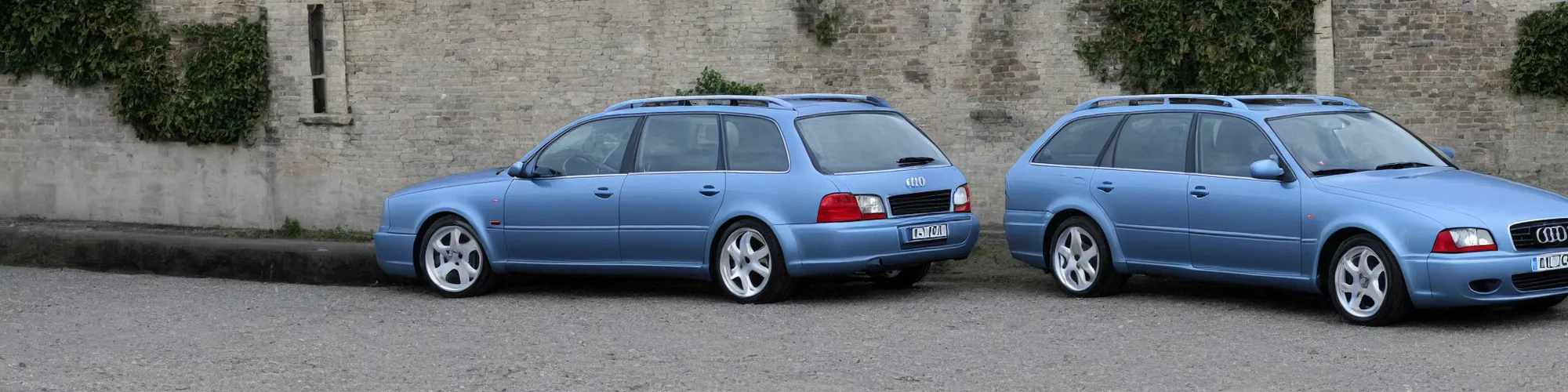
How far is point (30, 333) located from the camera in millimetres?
9586

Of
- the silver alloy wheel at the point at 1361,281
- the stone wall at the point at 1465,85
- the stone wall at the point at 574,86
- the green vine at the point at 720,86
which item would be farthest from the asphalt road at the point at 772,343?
the green vine at the point at 720,86

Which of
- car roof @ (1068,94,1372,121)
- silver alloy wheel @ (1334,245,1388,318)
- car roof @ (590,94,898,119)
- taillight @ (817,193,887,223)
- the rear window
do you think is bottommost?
silver alloy wheel @ (1334,245,1388,318)

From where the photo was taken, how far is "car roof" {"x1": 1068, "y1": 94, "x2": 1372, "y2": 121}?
10016 millimetres

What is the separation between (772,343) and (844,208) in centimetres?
171

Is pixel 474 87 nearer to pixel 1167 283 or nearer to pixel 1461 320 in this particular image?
pixel 1167 283

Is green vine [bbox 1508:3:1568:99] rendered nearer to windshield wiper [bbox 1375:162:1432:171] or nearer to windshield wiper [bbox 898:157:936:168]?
windshield wiper [bbox 1375:162:1432:171]

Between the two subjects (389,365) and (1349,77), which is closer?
(389,365)

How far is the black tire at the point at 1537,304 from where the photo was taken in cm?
923

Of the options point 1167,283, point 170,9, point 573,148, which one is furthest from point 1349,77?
point 170,9

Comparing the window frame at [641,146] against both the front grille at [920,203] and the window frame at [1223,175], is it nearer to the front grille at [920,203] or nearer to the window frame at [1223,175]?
the front grille at [920,203]

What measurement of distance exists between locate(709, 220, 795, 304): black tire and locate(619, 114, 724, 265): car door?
117 mm

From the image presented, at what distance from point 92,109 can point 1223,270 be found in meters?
14.0

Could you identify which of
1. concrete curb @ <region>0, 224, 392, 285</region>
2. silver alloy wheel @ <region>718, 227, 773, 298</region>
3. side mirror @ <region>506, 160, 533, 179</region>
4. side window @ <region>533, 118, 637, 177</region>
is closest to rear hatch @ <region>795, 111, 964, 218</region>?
silver alloy wheel @ <region>718, 227, 773, 298</region>

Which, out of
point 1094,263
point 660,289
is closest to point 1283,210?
point 1094,263
